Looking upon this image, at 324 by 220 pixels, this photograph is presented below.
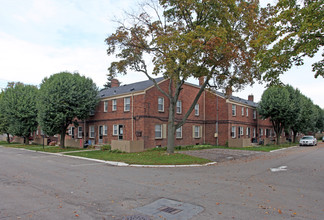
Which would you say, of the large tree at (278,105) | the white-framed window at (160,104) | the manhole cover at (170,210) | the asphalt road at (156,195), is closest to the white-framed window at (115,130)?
the white-framed window at (160,104)

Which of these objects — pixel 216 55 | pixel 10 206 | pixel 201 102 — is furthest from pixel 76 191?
pixel 201 102

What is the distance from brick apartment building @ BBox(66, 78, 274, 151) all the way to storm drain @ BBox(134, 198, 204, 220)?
15.2m

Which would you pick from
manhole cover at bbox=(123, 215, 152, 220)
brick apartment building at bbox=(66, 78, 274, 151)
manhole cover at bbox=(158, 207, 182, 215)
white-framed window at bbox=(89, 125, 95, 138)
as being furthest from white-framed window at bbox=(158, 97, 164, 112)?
manhole cover at bbox=(123, 215, 152, 220)

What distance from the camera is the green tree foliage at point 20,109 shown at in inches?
1276

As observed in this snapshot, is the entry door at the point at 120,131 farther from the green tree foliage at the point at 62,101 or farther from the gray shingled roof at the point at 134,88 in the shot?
the green tree foliage at the point at 62,101

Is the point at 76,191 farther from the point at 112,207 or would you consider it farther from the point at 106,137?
the point at 106,137

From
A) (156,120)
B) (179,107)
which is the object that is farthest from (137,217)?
(179,107)

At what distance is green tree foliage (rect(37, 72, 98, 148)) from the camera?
78.9 feet

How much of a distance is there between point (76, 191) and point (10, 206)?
78.7 inches

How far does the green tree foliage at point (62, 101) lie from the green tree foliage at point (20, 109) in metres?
9.22

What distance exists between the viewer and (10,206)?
20.1 feet

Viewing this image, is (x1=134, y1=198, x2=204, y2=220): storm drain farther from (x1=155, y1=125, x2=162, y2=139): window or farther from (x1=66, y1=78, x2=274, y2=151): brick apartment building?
(x1=155, y1=125, x2=162, y2=139): window

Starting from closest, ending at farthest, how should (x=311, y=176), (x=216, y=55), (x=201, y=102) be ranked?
(x=311, y=176) < (x=216, y=55) < (x=201, y=102)

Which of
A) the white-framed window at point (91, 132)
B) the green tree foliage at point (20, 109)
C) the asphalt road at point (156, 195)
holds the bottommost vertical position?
the asphalt road at point (156, 195)
